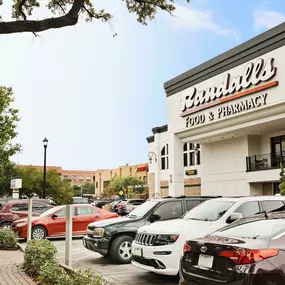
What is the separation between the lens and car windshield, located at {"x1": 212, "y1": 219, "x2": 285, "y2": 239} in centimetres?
521

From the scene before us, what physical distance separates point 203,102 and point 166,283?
879 inches

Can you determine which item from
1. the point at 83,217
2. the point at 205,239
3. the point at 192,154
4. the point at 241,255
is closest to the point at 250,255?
the point at 241,255

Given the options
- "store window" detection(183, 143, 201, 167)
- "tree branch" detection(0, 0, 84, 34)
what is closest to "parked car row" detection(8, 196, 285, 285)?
"tree branch" detection(0, 0, 84, 34)

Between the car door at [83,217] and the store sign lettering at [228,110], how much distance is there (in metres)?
13.0

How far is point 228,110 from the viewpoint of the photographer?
88.8ft

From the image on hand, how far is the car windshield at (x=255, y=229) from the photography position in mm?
5211

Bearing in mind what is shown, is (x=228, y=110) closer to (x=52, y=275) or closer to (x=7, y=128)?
(x=7, y=128)

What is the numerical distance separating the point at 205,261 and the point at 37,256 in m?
4.84

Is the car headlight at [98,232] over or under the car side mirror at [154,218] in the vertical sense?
under

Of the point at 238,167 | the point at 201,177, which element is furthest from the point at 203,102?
the point at 201,177

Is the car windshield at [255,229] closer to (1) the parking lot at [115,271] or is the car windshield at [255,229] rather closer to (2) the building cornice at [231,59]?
(1) the parking lot at [115,271]

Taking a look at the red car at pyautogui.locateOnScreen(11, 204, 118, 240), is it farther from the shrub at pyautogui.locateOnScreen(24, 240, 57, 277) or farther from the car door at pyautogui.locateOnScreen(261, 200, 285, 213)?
the car door at pyautogui.locateOnScreen(261, 200, 285, 213)

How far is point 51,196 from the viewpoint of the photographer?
40.9 meters

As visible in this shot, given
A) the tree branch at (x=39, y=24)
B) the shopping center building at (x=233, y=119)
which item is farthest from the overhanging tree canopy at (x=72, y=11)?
the shopping center building at (x=233, y=119)
